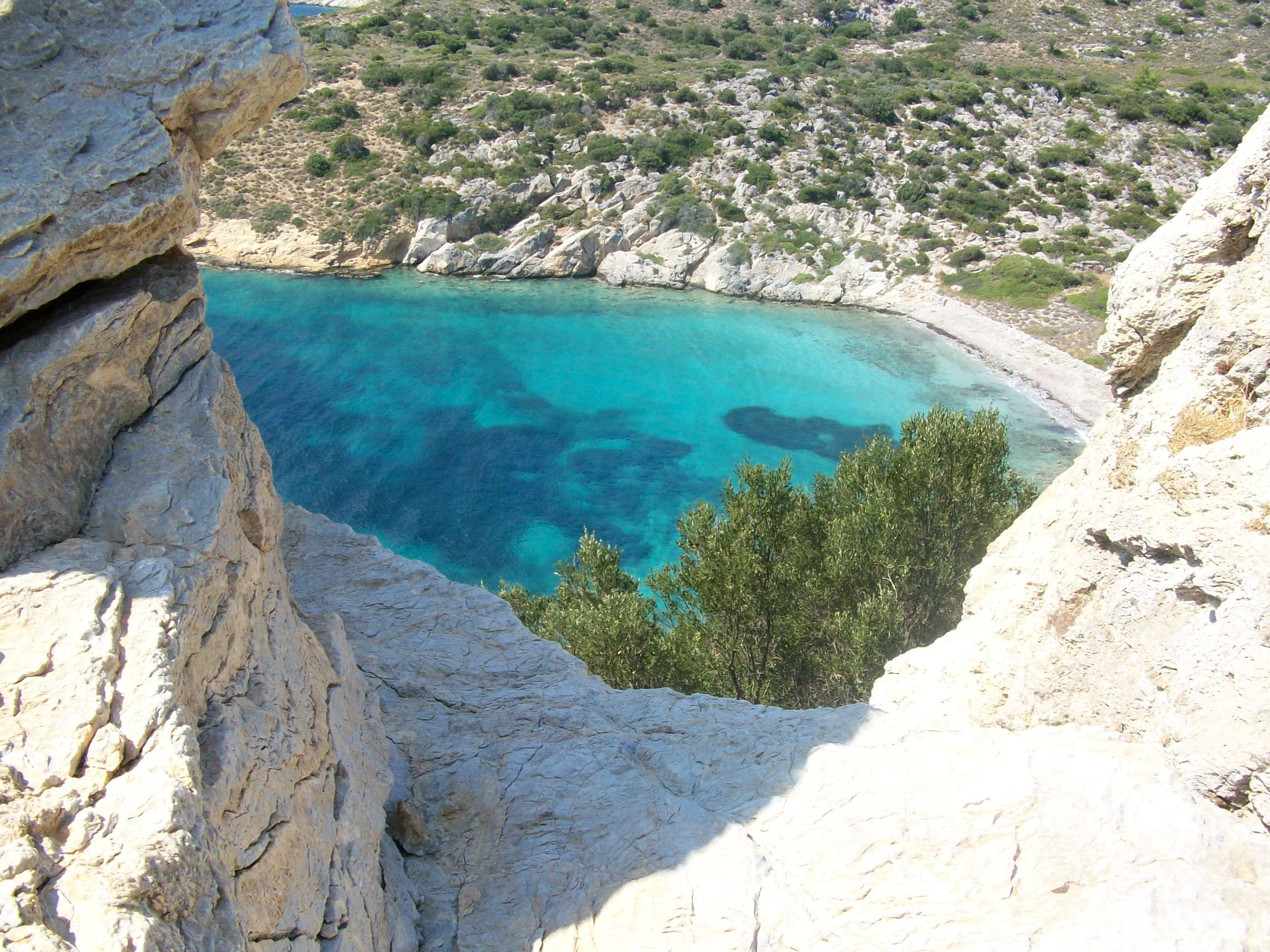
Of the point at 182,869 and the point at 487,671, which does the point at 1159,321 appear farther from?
the point at 182,869

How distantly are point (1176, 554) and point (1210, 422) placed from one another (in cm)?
185

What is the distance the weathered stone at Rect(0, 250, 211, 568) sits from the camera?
6.42m

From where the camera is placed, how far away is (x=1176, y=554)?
9062 mm

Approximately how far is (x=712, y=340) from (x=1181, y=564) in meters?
51.3

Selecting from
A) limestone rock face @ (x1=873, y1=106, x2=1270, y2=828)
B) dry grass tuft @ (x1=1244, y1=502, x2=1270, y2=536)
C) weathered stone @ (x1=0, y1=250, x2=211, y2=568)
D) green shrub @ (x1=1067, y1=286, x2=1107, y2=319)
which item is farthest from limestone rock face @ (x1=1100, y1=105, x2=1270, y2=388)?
green shrub @ (x1=1067, y1=286, x2=1107, y2=319)

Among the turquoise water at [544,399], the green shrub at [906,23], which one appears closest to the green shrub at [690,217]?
the turquoise water at [544,399]

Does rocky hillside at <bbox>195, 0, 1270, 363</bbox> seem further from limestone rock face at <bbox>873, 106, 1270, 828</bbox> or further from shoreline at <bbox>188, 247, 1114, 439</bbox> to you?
limestone rock face at <bbox>873, 106, 1270, 828</bbox>

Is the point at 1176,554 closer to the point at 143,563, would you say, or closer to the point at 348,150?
the point at 143,563

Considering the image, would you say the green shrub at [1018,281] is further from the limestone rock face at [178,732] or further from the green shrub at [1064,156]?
the limestone rock face at [178,732]

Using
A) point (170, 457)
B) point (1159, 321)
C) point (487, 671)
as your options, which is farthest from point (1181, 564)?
point (170, 457)

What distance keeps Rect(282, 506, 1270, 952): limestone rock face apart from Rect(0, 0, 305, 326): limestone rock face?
639cm

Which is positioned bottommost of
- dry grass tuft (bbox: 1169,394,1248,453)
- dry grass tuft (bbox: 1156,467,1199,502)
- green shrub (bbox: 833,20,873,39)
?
green shrub (bbox: 833,20,873,39)

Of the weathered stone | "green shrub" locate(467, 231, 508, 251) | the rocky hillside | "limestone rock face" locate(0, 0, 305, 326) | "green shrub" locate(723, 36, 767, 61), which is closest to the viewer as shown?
the weathered stone

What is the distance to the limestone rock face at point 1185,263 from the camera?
10.1m
